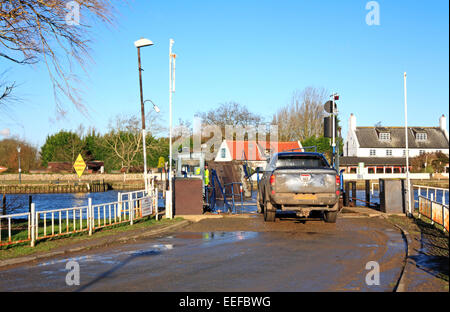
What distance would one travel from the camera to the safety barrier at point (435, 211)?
37.5 feet

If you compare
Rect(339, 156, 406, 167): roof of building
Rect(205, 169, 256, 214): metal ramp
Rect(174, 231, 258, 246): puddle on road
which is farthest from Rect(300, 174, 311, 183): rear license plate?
Rect(339, 156, 406, 167): roof of building

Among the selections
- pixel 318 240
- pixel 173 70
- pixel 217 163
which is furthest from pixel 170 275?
pixel 217 163

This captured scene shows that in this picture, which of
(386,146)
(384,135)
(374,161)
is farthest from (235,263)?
(384,135)

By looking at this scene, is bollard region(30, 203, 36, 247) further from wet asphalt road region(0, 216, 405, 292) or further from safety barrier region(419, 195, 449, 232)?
safety barrier region(419, 195, 449, 232)

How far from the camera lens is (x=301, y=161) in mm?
15367

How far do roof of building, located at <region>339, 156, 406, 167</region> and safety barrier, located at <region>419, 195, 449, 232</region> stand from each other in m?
62.7

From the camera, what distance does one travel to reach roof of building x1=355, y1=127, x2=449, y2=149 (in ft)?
263

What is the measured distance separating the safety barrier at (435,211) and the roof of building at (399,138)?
6708 cm

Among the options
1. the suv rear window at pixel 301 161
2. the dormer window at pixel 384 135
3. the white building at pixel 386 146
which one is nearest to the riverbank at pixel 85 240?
the suv rear window at pixel 301 161

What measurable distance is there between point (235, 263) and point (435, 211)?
7.29 meters

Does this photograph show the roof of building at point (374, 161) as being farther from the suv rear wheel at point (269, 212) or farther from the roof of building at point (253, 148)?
the suv rear wheel at point (269, 212)
